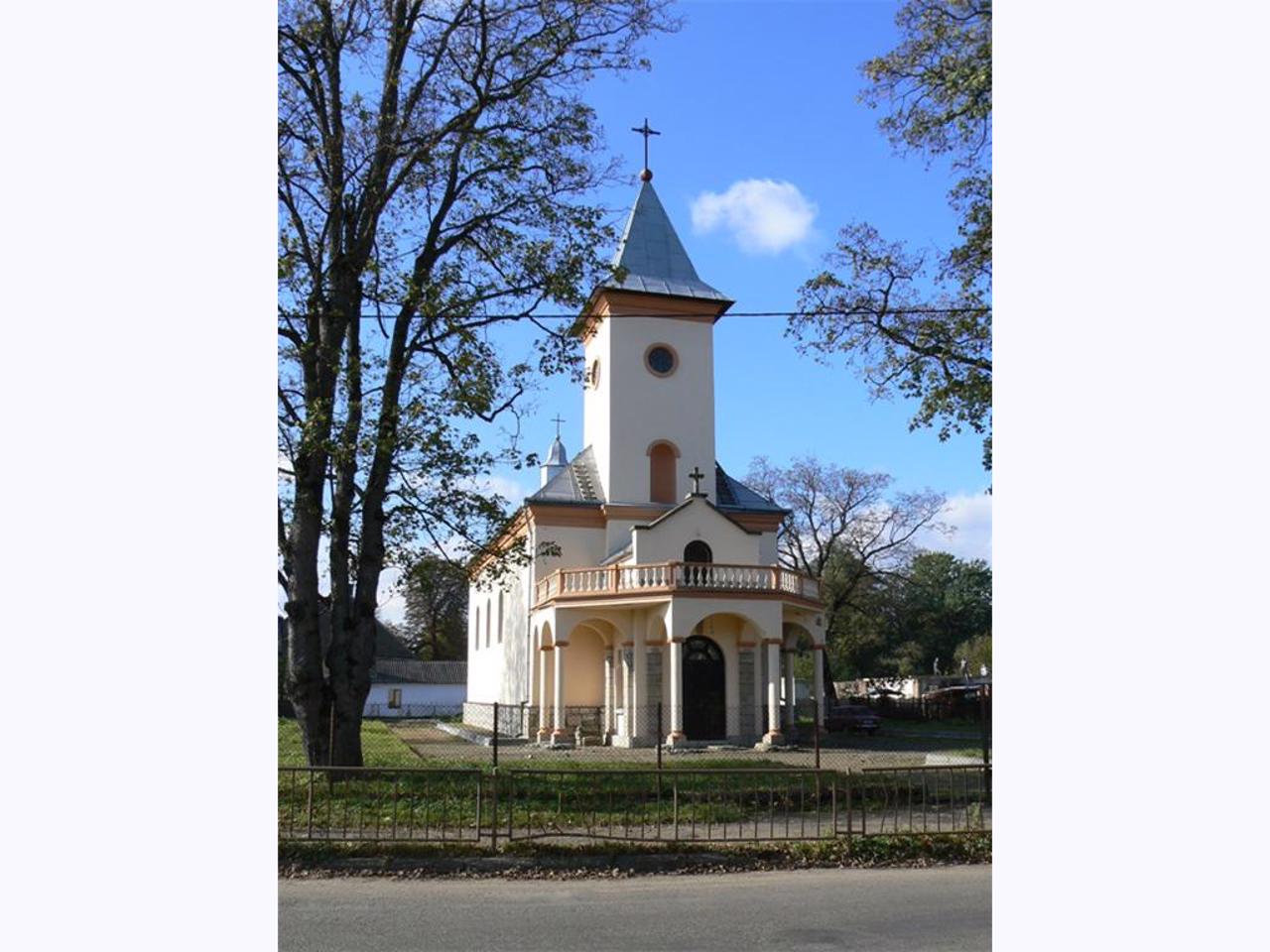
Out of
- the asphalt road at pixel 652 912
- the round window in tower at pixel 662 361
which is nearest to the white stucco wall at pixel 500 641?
the round window in tower at pixel 662 361

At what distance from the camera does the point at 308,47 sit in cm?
1234

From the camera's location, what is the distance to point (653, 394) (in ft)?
90.6

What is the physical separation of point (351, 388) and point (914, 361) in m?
6.61

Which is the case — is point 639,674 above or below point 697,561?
below

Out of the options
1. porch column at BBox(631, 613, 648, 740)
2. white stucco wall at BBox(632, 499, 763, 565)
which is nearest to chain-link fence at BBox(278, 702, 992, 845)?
porch column at BBox(631, 613, 648, 740)

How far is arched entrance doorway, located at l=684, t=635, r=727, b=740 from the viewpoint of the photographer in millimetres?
23766

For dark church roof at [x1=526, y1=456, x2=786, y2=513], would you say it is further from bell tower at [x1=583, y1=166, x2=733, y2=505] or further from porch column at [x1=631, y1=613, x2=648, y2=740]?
porch column at [x1=631, y1=613, x2=648, y2=740]

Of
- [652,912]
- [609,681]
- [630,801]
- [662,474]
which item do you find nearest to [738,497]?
[662,474]

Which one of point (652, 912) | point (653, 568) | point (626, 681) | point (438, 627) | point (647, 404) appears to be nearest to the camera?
point (652, 912)

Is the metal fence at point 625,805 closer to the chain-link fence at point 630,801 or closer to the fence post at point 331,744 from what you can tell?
the chain-link fence at point 630,801

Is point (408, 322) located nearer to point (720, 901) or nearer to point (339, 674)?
point (339, 674)

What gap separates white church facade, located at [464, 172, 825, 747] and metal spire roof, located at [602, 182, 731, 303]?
47 millimetres

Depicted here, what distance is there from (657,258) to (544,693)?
12136 mm

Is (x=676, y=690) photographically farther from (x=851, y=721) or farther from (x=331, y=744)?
(x=331, y=744)
